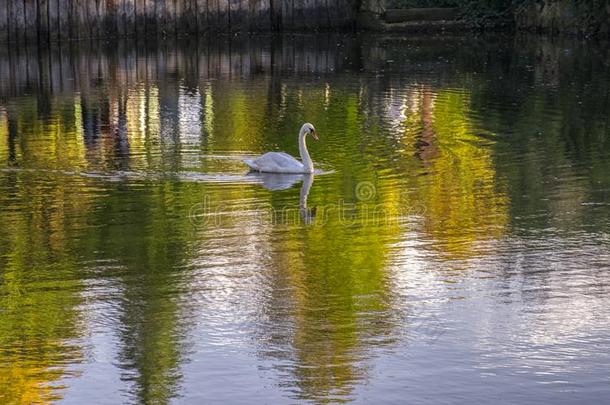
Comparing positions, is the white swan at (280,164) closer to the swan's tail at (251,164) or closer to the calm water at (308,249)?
the swan's tail at (251,164)

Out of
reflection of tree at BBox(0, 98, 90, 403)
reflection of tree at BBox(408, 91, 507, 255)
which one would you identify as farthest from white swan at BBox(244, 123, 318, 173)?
reflection of tree at BBox(0, 98, 90, 403)

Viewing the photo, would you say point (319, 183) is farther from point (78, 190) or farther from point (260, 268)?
point (260, 268)

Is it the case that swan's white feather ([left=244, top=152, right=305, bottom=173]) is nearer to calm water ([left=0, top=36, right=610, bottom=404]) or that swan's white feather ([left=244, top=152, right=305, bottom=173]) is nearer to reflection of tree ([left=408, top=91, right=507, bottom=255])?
calm water ([left=0, top=36, right=610, bottom=404])

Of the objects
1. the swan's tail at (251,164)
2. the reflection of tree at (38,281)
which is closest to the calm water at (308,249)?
the reflection of tree at (38,281)

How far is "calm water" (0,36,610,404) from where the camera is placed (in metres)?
9.80

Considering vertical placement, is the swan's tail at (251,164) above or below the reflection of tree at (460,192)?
above

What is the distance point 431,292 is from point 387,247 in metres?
1.61

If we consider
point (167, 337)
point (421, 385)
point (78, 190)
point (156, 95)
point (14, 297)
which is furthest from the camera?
point (156, 95)

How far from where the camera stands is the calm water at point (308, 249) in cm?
980

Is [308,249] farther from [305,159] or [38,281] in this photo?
[305,159]

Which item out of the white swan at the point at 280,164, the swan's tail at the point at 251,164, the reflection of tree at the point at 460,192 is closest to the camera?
the reflection of tree at the point at 460,192

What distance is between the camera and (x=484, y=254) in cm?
1294

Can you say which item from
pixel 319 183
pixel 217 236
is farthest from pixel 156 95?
pixel 217 236

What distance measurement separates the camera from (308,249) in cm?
1323
